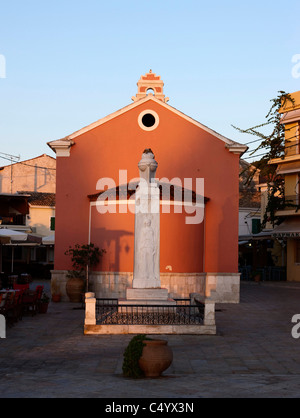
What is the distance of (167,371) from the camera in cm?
1129

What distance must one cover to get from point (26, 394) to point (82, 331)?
7.67 metres

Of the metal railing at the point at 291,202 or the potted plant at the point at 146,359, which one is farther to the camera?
the metal railing at the point at 291,202

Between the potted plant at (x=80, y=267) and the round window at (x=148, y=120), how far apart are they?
20.0 feet

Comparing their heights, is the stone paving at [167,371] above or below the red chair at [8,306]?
below

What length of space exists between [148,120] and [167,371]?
1738cm

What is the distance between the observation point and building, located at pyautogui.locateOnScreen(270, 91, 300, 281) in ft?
122

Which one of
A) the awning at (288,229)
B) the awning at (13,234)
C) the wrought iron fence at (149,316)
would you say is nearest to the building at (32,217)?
the awning at (13,234)

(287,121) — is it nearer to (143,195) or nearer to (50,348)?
(143,195)

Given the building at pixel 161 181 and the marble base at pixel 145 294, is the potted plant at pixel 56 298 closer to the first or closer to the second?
the building at pixel 161 181

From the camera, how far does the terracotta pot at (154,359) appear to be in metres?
10.4

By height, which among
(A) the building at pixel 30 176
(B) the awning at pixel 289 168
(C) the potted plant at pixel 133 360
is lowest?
(C) the potted plant at pixel 133 360

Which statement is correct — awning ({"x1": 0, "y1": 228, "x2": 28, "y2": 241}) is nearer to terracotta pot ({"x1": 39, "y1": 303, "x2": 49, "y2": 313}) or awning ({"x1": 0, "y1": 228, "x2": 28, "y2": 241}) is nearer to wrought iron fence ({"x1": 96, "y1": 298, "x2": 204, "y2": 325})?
terracotta pot ({"x1": 39, "y1": 303, "x2": 49, "y2": 313})

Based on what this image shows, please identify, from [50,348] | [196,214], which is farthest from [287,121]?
[50,348]

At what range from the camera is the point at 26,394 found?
9.02 metres
